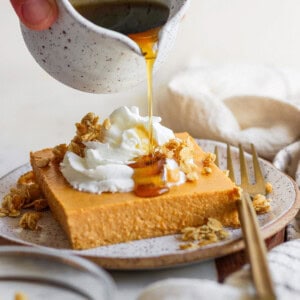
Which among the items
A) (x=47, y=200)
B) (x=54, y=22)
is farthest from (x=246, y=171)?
(x=54, y=22)

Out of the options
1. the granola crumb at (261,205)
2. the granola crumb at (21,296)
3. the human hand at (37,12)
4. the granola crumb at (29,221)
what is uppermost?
the human hand at (37,12)

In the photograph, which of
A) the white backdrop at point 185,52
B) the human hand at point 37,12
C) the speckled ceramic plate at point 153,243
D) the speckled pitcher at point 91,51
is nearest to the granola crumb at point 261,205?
the speckled ceramic plate at point 153,243

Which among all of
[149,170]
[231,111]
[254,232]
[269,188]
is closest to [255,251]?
[254,232]

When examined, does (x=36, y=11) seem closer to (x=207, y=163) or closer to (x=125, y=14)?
(x=125, y=14)

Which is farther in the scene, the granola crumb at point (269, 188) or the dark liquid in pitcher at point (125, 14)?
the granola crumb at point (269, 188)

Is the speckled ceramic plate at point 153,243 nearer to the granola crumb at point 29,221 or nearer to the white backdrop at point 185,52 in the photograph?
the granola crumb at point 29,221

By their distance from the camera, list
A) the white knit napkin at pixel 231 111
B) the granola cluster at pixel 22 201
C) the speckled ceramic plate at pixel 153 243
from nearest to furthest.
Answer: the speckled ceramic plate at pixel 153 243
the granola cluster at pixel 22 201
the white knit napkin at pixel 231 111

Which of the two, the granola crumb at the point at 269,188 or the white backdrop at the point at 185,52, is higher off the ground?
the granola crumb at the point at 269,188

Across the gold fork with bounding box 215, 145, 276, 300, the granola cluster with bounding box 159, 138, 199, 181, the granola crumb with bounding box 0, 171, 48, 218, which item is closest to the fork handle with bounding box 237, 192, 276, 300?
the gold fork with bounding box 215, 145, 276, 300
